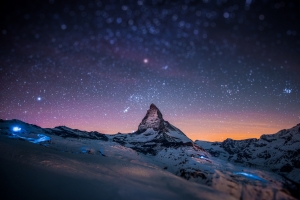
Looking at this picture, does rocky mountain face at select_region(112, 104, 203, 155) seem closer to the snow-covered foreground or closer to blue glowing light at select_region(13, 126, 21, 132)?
blue glowing light at select_region(13, 126, 21, 132)

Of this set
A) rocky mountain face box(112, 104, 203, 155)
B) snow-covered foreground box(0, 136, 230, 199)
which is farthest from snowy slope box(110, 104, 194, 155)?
snow-covered foreground box(0, 136, 230, 199)

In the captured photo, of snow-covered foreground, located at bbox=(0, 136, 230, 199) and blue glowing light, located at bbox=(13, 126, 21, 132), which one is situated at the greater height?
blue glowing light, located at bbox=(13, 126, 21, 132)

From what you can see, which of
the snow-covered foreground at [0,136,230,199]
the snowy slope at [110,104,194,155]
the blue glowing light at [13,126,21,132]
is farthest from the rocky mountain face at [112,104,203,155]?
the snow-covered foreground at [0,136,230,199]

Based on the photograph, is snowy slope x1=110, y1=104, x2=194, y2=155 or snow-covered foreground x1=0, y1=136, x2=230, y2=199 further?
snowy slope x1=110, y1=104, x2=194, y2=155

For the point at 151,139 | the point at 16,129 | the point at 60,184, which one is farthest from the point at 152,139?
the point at 60,184

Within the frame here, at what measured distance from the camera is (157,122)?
636 feet

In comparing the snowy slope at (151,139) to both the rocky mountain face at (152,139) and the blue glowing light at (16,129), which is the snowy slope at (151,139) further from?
the blue glowing light at (16,129)

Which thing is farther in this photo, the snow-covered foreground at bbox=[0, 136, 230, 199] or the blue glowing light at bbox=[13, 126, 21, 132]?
the blue glowing light at bbox=[13, 126, 21, 132]

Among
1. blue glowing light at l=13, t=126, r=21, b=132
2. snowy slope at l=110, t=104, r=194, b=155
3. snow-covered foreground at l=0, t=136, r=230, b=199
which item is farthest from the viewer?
snowy slope at l=110, t=104, r=194, b=155

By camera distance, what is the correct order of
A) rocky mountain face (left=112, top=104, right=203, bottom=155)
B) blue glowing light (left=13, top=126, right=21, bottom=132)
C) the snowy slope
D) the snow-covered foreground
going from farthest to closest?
the snowy slope
rocky mountain face (left=112, top=104, right=203, bottom=155)
blue glowing light (left=13, top=126, right=21, bottom=132)
the snow-covered foreground

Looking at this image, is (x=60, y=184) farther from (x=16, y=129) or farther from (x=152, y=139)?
(x=152, y=139)

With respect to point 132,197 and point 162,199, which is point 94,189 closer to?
point 132,197

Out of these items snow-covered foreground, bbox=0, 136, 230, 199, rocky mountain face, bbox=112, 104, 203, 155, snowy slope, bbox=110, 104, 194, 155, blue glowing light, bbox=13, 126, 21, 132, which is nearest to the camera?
snow-covered foreground, bbox=0, 136, 230, 199

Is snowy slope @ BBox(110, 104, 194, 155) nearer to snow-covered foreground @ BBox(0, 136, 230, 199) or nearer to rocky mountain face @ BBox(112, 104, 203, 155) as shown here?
rocky mountain face @ BBox(112, 104, 203, 155)
